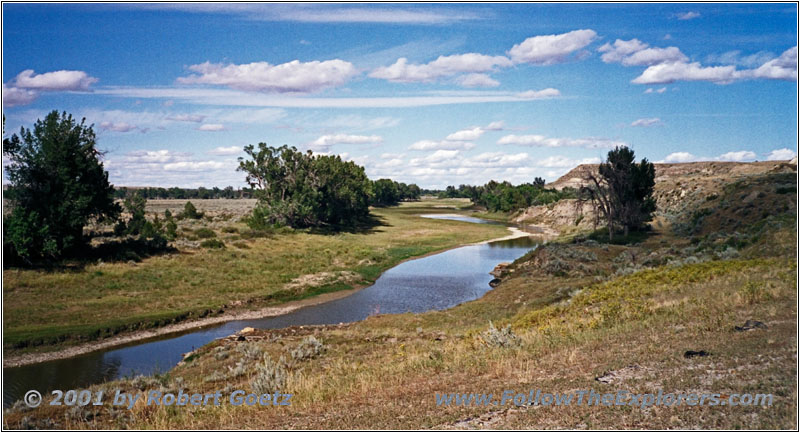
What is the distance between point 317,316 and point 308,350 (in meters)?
14.3

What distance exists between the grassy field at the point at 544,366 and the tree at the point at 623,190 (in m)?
30.4

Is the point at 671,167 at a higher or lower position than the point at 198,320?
higher

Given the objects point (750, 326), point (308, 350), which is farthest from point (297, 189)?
point (750, 326)

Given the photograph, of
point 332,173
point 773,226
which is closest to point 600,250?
point 773,226

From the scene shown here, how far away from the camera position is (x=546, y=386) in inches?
413

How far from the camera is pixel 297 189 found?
84.1m

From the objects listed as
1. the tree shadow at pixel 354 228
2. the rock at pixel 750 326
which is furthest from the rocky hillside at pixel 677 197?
the rock at pixel 750 326

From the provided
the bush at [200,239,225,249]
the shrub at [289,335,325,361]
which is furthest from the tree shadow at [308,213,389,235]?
the shrub at [289,335,325,361]

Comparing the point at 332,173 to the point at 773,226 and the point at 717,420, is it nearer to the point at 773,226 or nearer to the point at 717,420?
the point at 773,226

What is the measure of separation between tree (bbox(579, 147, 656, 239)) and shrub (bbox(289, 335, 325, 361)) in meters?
41.0

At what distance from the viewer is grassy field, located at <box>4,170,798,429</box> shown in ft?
29.6

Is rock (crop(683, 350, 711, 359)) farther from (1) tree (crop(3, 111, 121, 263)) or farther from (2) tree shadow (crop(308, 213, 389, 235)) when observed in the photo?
(2) tree shadow (crop(308, 213, 389, 235))

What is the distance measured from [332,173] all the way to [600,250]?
170 ft

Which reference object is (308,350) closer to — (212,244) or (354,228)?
(212,244)
